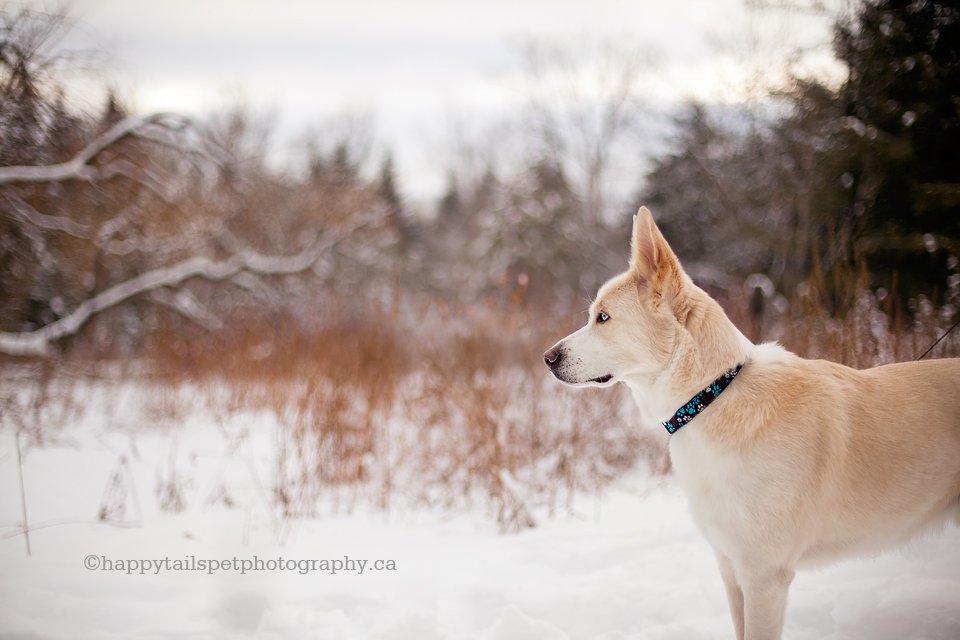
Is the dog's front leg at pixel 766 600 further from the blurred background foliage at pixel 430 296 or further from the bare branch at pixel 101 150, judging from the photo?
the bare branch at pixel 101 150

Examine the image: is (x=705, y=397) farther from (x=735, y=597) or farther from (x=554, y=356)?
(x=735, y=597)

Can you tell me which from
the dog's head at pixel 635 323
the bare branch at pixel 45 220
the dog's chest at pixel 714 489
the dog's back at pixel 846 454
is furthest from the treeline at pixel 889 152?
the bare branch at pixel 45 220

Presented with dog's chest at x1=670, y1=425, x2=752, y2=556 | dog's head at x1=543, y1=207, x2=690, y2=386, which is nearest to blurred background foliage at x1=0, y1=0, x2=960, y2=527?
dog's head at x1=543, y1=207, x2=690, y2=386

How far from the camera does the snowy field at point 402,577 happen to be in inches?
108

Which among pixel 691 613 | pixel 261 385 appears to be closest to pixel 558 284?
pixel 261 385

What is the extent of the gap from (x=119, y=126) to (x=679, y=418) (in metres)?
9.35

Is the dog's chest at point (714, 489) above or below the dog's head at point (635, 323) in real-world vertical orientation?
Result: below

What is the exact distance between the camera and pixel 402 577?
3.43 m

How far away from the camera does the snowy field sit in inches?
108

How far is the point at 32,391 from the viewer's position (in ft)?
21.9

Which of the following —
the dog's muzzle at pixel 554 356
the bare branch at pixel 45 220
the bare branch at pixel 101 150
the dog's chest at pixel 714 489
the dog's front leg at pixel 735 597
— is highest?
the bare branch at pixel 101 150

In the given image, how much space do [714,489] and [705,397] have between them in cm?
37

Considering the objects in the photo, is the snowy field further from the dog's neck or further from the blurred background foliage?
the dog's neck

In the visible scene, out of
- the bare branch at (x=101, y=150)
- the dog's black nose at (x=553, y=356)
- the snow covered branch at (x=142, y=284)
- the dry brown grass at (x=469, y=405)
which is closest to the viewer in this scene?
the dog's black nose at (x=553, y=356)
